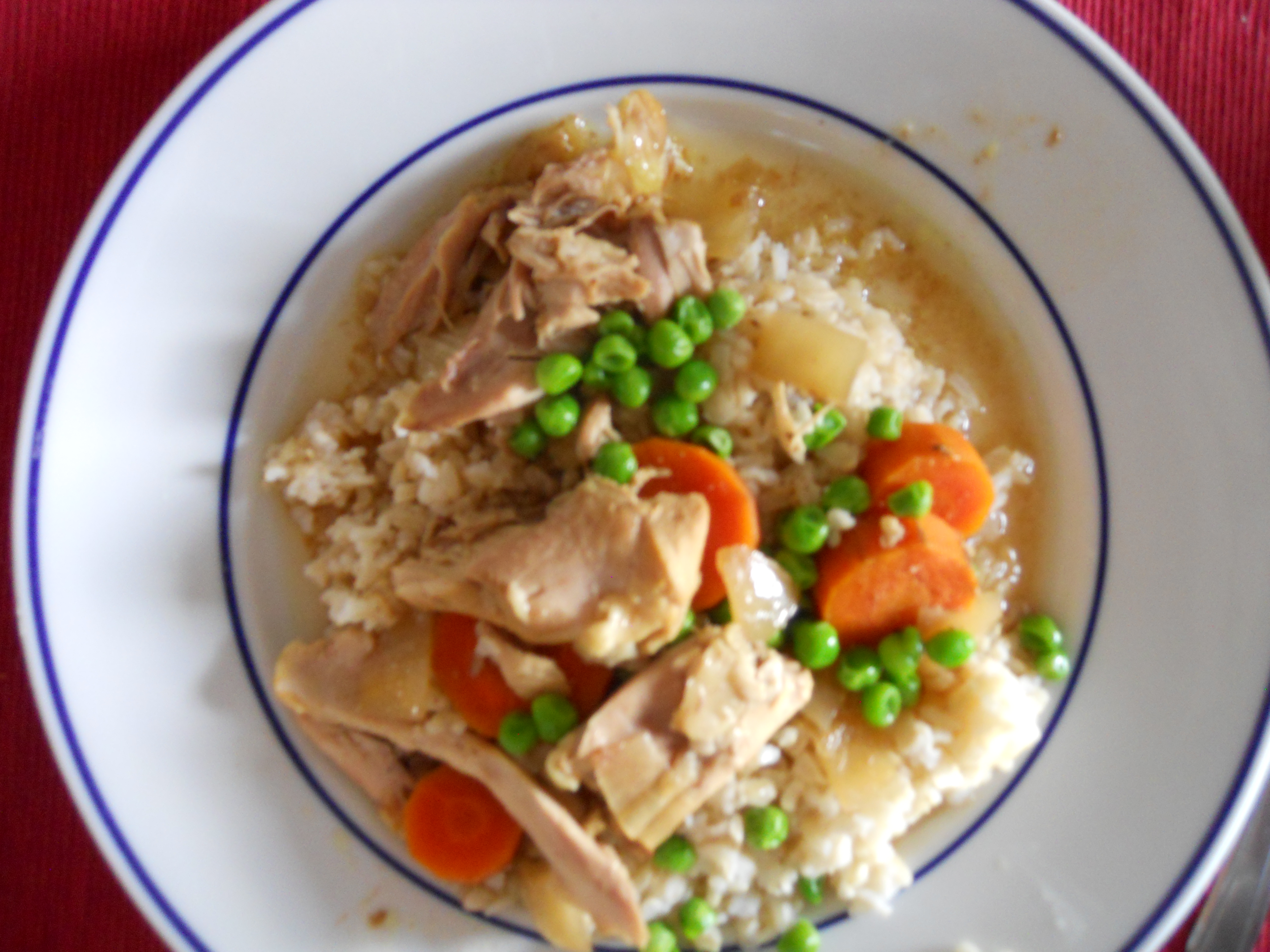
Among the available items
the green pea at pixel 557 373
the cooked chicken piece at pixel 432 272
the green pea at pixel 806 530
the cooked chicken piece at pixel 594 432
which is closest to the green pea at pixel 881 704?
the green pea at pixel 806 530

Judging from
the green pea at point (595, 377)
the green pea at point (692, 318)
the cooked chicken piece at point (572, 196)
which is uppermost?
the cooked chicken piece at point (572, 196)

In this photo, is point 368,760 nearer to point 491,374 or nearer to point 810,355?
point 491,374

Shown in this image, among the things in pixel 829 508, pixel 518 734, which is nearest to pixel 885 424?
Result: pixel 829 508

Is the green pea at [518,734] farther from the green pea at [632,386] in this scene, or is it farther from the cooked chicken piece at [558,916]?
the green pea at [632,386]

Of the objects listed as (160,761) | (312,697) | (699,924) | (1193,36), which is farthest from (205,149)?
(1193,36)

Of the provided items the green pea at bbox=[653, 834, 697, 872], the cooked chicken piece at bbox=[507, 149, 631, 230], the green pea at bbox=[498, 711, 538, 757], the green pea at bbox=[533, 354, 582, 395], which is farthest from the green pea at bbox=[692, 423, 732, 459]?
the green pea at bbox=[653, 834, 697, 872]

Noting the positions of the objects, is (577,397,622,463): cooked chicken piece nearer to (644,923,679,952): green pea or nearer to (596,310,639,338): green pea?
(596,310,639,338): green pea
